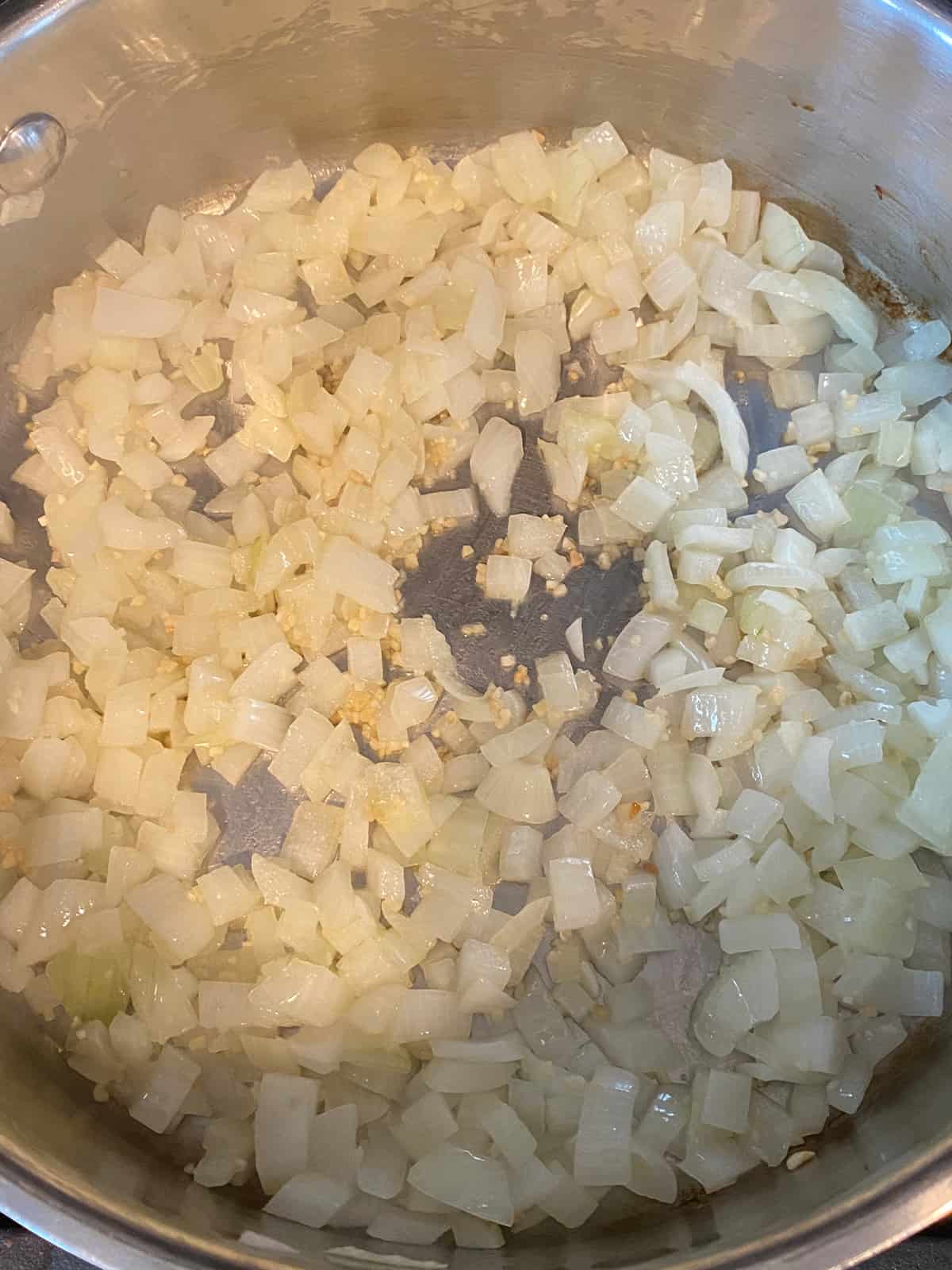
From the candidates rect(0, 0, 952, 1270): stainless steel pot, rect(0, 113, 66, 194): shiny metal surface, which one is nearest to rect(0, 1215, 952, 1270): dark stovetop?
rect(0, 0, 952, 1270): stainless steel pot

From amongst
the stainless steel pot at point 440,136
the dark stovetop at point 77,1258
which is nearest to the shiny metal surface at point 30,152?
the stainless steel pot at point 440,136

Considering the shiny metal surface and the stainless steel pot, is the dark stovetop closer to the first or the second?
the stainless steel pot

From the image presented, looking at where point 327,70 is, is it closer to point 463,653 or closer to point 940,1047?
point 463,653

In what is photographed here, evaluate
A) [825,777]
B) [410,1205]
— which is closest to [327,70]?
[825,777]

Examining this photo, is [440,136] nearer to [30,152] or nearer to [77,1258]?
[30,152]

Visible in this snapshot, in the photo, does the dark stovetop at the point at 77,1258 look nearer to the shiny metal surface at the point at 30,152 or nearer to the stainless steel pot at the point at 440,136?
the stainless steel pot at the point at 440,136

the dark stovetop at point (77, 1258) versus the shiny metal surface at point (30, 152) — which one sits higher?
the shiny metal surface at point (30, 152)

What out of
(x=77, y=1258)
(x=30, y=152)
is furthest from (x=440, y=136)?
(x=77, y=1258)
